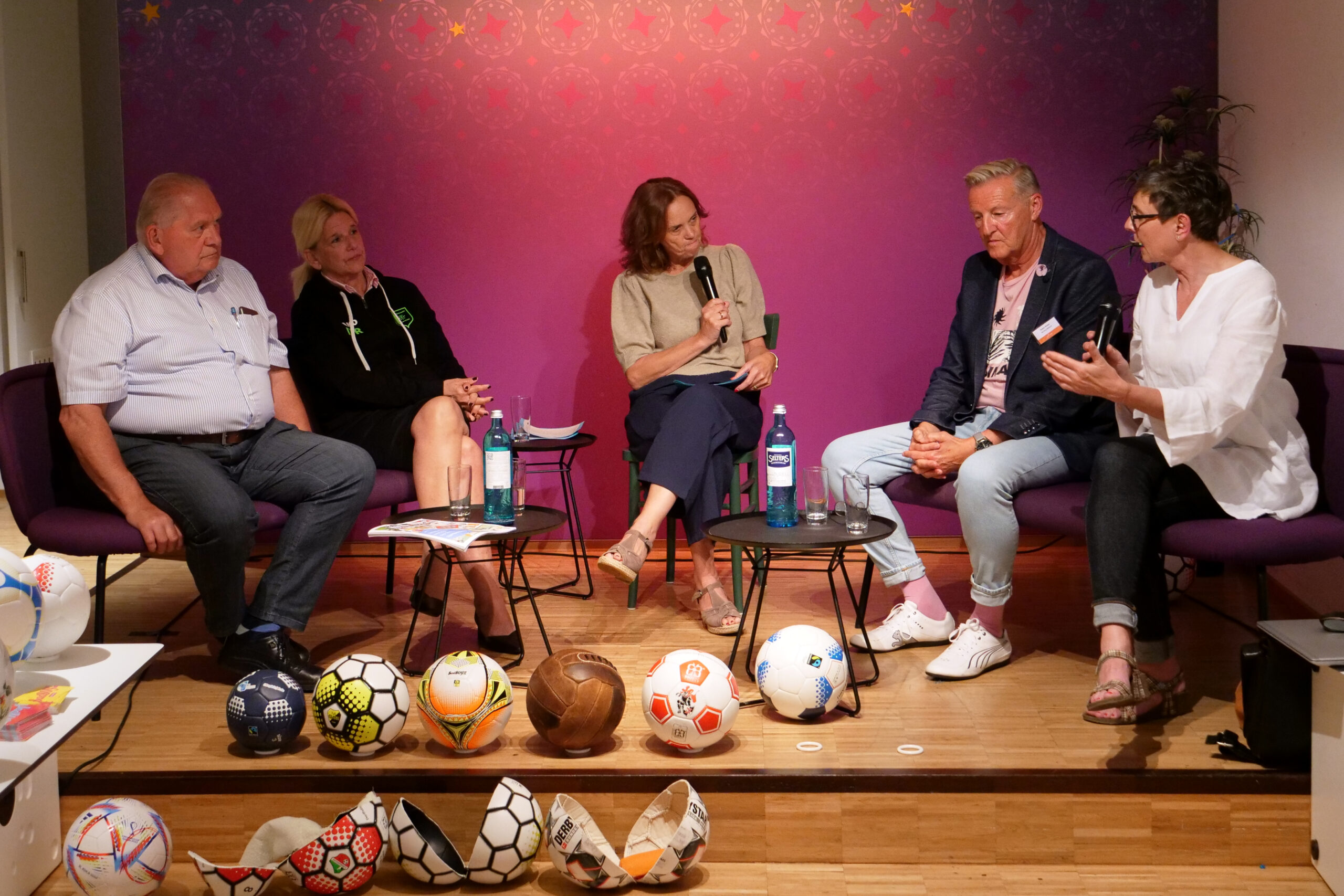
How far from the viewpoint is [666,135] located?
15.6 ft

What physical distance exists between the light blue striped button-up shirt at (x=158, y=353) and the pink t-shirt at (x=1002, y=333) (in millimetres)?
2106

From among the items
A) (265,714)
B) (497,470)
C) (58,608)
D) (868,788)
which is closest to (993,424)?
(868,788)

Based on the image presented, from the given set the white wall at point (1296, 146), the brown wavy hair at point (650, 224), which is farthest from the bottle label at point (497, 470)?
the white wall at point (1296, 146)

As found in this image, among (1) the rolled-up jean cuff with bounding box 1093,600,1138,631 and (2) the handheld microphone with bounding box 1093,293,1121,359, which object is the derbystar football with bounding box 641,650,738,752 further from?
(2) the handheld microphone with bounding box 1093,293,1121,359

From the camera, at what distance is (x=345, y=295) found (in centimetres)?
402

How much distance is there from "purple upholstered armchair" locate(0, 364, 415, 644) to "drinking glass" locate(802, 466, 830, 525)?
4.68 ft

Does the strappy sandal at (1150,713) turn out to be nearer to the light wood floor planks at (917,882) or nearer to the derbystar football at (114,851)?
the light wood floor planks at (917,882)

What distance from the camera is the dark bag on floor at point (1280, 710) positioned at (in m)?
2.47

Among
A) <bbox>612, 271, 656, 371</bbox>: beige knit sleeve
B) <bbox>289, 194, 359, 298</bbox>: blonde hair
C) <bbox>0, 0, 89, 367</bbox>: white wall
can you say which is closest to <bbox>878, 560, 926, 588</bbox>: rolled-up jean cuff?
<bbox>612, 271, 656, 371</bbox>: beige knit sleeve

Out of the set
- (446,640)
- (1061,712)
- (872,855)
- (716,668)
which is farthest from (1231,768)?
(446,640)

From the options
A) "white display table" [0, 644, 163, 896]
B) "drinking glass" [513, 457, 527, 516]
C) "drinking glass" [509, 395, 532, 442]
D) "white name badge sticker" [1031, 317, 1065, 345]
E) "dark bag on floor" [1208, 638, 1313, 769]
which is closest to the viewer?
"white display table" [0, 644, 163, 896]

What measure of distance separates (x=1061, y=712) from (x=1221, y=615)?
1.00m

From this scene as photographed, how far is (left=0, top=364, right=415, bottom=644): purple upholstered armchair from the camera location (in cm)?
305

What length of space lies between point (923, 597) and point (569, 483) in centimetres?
159
